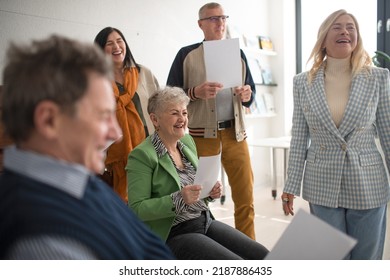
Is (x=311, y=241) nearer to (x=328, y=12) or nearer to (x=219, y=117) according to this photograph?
(x=219, y=117)

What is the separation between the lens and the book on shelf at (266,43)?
2.94m

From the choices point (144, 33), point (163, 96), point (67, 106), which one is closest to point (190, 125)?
point (163, 96)

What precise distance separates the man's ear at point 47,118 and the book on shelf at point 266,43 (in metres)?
2.65

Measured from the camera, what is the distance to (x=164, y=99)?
124 centimetres

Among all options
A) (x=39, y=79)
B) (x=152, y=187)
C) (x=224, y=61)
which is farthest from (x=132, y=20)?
(x=39, y=79)

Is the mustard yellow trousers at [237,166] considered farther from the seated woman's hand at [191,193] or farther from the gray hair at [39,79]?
the gray hair at [39,79]

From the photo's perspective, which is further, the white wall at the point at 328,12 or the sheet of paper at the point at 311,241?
the white wall at the point at 328,12

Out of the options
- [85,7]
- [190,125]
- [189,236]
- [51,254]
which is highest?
[85,7]

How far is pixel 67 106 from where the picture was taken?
47 centimetres

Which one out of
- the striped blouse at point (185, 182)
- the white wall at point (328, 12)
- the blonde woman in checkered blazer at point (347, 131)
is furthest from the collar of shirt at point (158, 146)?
the white wall at point (328, 12)

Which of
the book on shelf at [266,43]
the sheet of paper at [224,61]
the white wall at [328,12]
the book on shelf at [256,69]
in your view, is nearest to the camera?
the sheet of paper at [224,61]

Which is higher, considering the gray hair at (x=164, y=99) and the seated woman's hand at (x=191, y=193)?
the gray hair at (x=164, y=99)

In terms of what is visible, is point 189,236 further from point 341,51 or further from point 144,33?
point 144,33

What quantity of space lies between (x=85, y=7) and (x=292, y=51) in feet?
5.77
